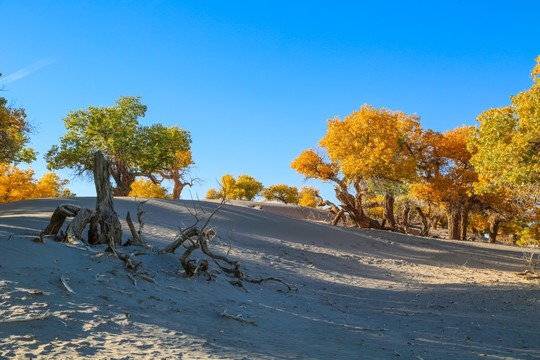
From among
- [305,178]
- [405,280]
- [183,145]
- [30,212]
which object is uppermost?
[183,145]

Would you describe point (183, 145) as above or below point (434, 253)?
above

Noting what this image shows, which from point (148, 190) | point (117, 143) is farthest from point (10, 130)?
point (148, 190)

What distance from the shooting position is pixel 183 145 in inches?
1532

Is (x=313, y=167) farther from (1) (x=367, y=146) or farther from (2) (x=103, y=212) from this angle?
(2) (x=103, y=212)

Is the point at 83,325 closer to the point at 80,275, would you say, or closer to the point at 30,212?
the point at 80,275

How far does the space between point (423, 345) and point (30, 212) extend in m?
16.4

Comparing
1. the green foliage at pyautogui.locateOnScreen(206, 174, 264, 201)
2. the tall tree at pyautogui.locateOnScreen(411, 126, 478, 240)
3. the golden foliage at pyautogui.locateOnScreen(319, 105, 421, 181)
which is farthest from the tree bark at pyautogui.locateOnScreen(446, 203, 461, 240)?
the green foliage at pyautogui.locateOnScreen(206, 174, 264, 201)

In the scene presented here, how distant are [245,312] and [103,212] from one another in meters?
4.80

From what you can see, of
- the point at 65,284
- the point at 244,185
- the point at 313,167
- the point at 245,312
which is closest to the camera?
the point at 65,284

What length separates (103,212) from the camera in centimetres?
977

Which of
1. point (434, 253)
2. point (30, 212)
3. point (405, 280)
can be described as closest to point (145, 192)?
point (30, 212)

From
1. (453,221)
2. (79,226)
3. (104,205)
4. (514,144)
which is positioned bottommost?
(79,226)

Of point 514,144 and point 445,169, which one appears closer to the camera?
point 514,144

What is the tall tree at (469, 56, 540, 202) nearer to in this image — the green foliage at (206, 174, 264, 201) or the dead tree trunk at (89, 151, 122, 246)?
the dead tree trunk at (89, 151, 122, 246)
